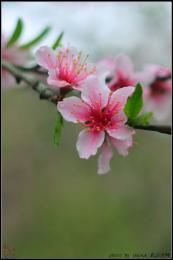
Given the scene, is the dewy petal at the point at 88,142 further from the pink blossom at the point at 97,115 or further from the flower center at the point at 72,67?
the flower center at the point at 72,67

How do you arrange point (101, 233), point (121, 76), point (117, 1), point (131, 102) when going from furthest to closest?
point (117, 1) → point (101, 233) → point (121, 76) → point (131, 102)

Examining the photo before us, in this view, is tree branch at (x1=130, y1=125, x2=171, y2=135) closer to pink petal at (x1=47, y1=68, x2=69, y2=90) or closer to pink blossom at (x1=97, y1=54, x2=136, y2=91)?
pink petal at (x1=47, y1=68, x2=69, y2=90)

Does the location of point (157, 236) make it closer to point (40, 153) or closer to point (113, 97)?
point (40, 153)


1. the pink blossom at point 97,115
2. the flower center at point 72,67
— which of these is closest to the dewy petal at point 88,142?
the pink blossom at point 97,115

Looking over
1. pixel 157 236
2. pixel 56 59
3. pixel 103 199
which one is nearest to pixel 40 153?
pixel 103 199

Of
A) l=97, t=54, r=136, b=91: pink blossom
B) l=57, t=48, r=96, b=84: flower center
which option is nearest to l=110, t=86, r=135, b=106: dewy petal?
l=57, t=48, r=96, b=84: flower center

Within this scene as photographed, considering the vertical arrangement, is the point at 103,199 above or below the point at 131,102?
below
